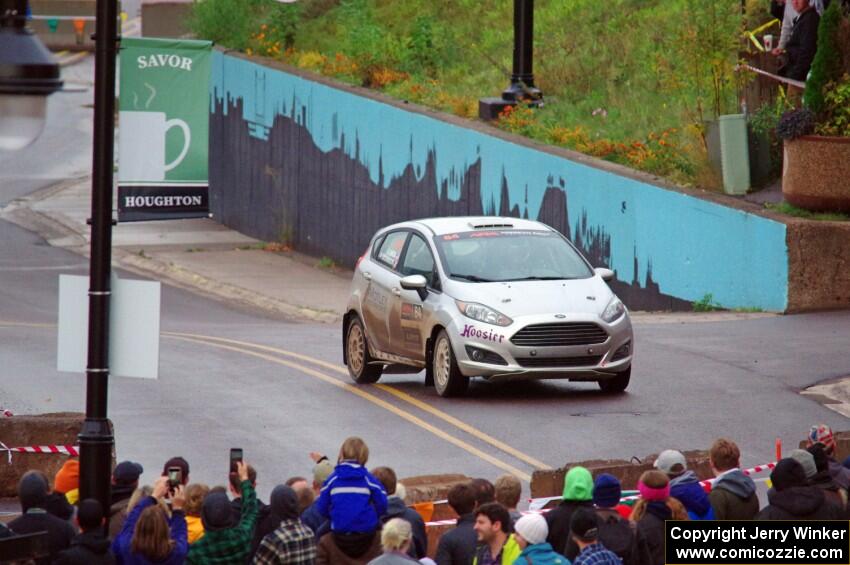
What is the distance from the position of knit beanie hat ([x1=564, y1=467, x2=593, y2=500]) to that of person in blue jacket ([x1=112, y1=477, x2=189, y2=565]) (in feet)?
6.98

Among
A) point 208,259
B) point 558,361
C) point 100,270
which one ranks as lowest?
point 208,259

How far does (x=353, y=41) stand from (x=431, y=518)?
28.9m

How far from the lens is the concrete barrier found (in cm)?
1364

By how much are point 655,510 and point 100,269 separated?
3.52 meters

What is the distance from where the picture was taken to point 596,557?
334 inches

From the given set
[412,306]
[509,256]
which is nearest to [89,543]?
[412,306]

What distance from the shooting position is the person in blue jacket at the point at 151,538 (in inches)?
345

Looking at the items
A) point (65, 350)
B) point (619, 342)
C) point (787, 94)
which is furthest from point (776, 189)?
point (65, 350)

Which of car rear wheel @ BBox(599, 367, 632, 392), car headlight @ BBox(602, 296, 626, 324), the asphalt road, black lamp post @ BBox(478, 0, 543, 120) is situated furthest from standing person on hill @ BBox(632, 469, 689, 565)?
black lamp post @ BBox(478, 0, 543, 120)

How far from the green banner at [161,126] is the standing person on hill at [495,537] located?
3.25m

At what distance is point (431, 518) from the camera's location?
11195 millimetres

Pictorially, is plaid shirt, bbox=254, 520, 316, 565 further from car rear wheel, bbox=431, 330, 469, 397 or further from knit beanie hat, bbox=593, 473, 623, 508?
car rear wheel, bbox=431, 330, 469, 397

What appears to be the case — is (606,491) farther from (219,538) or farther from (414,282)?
(414,282)

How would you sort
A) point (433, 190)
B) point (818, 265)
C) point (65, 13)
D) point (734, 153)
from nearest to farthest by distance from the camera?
1. point (818, 265)
2. point (734, 153)
3. point (433, 190)
4. point (65, 13)
